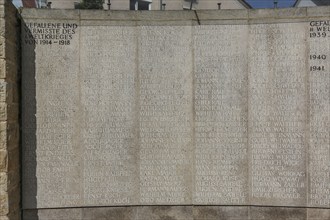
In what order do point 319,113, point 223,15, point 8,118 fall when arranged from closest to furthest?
point 8,118, point 319,113, point 223,15

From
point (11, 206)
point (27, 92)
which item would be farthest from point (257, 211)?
point (27, 92)

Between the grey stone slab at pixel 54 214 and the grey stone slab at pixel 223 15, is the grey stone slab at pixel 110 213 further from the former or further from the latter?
the grey stone slab at pixel 223 15

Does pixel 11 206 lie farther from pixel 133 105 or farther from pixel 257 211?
pixel 257 211

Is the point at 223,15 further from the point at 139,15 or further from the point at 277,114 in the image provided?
the point at 277,114

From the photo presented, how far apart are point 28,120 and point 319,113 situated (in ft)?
21.6

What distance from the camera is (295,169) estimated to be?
6910 mm

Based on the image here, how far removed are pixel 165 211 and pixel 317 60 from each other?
4.90 m

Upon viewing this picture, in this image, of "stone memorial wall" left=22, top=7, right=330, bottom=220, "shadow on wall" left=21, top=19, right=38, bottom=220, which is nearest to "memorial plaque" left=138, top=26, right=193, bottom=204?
"stone memorial wall" left=22, top=7, right=330, bottom=220

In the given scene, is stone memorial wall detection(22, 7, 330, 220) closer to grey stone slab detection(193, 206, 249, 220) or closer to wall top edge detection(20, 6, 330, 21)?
wall top edge detection(20, 6, 330, 21)

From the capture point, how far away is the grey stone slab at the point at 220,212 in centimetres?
698

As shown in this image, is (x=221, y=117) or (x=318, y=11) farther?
(x=221, y=117)

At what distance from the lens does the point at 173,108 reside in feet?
23.2

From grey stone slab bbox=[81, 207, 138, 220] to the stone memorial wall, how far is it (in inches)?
6.5

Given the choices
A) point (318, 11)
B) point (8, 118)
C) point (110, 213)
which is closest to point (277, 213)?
point (110, 213)
